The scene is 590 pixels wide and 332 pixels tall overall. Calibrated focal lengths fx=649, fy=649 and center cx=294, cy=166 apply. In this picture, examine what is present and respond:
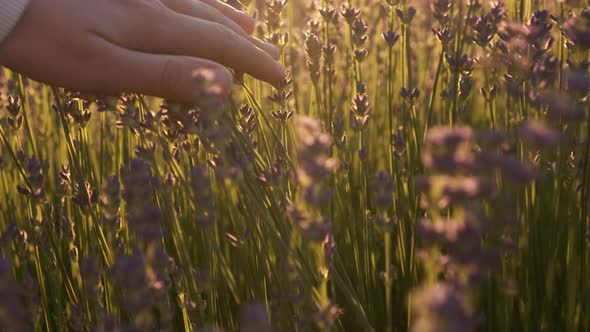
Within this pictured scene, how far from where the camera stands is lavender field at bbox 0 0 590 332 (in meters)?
0.81

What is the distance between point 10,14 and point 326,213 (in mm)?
918

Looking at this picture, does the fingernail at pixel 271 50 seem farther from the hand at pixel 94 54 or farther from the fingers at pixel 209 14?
the hand at pixel 94 54

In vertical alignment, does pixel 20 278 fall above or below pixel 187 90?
below

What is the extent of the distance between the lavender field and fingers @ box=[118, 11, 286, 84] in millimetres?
67

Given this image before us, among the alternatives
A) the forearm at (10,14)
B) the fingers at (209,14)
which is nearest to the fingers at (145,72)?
the forearm at (10,14)

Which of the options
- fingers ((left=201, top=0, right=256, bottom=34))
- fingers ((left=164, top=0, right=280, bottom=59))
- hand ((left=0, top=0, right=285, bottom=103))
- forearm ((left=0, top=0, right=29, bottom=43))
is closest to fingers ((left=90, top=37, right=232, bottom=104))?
hand ((left=0, top=0, right=285, bottom=103))

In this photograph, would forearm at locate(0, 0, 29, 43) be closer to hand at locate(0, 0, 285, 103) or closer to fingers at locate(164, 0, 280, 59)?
hand at locate(0, 0, 285, 103)

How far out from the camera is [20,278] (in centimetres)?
204

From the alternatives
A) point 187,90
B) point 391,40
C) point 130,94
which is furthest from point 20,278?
point 391,40

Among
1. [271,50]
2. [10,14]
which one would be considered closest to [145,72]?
[10,14]

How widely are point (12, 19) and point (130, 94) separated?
33 cm

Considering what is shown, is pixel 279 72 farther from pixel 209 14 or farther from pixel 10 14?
pixel 10 14

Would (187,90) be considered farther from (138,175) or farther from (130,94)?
(138,175)

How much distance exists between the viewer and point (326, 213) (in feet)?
5.60
